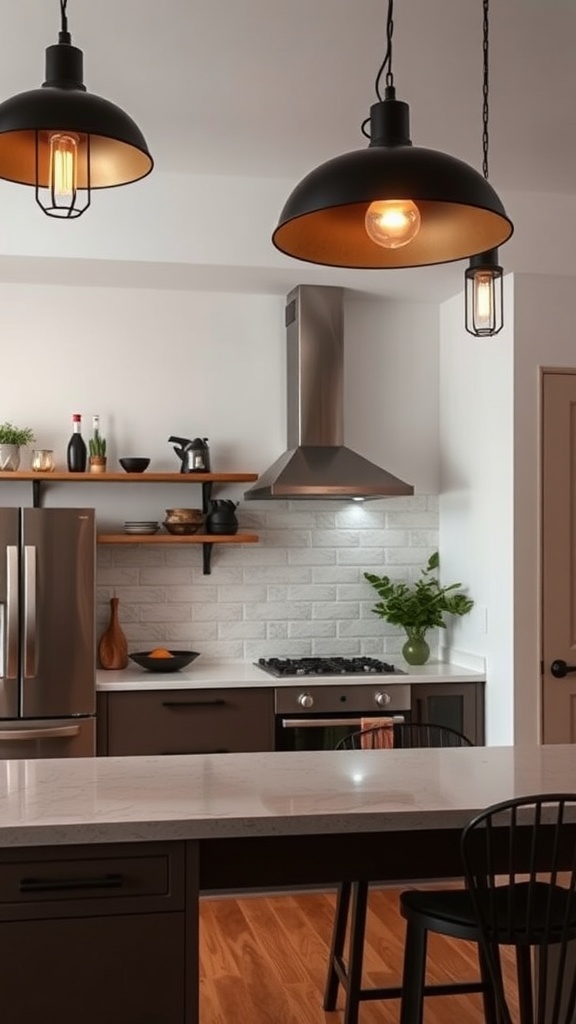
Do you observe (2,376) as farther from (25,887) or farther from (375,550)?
(25,887)

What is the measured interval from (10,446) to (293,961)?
8.42ft

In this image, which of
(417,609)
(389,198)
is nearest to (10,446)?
(417,609)

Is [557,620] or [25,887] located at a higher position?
[557,620]

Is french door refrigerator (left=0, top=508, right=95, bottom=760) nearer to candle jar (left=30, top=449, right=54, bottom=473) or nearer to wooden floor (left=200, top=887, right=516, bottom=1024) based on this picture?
candle jar (left=30, top=449, right=54, bottom=473)

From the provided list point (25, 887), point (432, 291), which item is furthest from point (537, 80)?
point (25, 887)

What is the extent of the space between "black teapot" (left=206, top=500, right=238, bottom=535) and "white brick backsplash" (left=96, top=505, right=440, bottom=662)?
234mm

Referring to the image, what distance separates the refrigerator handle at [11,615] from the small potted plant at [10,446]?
0.60 m

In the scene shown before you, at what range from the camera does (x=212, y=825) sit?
243 centimetres

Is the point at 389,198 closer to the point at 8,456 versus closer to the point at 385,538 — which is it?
the point at 8,456

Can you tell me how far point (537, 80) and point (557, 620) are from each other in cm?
233

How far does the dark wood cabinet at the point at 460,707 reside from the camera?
5352 millimetres

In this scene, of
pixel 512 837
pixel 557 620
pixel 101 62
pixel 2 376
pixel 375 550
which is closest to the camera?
pixel 512 837

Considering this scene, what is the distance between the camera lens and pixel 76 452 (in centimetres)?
545

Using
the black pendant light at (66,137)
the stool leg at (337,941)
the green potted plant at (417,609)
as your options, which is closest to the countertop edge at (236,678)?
the green potted plant at (417,609)
